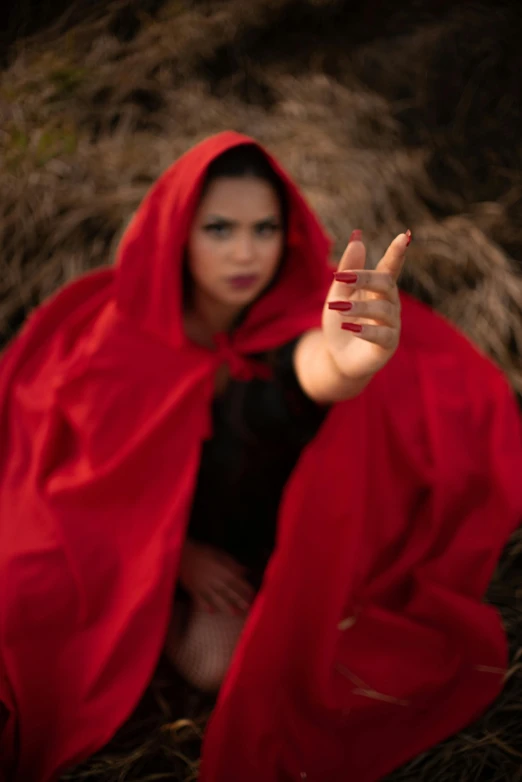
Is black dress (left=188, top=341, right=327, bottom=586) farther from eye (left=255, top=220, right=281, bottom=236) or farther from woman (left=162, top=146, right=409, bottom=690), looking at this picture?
eye (left=255, top=220, right=281, bottom=236)

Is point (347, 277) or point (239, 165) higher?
point (239, 165)

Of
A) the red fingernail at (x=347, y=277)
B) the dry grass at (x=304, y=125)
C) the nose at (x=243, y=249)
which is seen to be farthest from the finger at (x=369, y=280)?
the dry grass at (x=304, y=125)

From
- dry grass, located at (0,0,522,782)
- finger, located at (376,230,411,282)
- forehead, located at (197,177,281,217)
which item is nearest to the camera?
finger, located at (376,230,411,282)

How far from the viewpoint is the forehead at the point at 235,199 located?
78 centimetres

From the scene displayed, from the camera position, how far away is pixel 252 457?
90 cm

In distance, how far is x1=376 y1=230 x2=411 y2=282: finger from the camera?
1.97 ft

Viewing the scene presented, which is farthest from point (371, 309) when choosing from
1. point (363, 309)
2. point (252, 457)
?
point (252, 457)

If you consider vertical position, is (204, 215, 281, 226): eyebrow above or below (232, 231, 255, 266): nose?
above

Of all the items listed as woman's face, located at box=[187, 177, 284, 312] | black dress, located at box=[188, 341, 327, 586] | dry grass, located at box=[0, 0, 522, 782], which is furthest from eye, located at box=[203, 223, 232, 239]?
dry grass, located at box=[0, 0, 522, 782]

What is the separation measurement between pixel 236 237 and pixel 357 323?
237mm

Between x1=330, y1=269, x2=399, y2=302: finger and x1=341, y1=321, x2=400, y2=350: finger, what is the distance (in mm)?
34

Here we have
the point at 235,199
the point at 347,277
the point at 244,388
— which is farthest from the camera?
the point at 244,388

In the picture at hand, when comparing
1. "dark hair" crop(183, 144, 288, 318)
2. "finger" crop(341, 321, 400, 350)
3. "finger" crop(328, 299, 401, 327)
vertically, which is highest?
"dark hair" crop(183, 144, 288, 318)

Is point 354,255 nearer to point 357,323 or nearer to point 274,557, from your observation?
point 357,323
